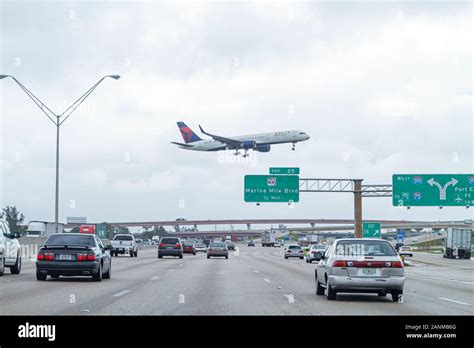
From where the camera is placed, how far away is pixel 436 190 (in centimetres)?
5806

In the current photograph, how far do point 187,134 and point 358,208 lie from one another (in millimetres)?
40246

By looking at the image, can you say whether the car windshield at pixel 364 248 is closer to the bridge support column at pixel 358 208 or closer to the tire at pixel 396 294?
the tire at pixel 396 294

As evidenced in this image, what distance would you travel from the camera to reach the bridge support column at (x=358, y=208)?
199 feet

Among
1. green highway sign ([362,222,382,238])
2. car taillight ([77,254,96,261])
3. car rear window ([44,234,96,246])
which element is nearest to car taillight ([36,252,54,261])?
car rear window ([44,234,96,246])

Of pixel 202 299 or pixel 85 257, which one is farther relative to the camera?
pixel 85 257

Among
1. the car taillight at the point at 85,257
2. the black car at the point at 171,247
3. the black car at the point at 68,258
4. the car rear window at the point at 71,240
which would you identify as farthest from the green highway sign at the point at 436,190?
the car taillight at the point at 85,257

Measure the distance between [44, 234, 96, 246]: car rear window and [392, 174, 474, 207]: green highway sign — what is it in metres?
35.7

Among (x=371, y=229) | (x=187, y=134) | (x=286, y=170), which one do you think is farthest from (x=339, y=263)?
(x=187, y=134)

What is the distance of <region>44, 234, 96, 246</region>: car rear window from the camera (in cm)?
2628

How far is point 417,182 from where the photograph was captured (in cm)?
5847

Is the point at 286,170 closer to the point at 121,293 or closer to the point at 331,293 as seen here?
the point at 121,293

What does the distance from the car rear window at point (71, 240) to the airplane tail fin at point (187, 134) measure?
69878 mm

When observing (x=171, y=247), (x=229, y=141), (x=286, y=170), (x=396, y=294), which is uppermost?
(x=229, y=141)
